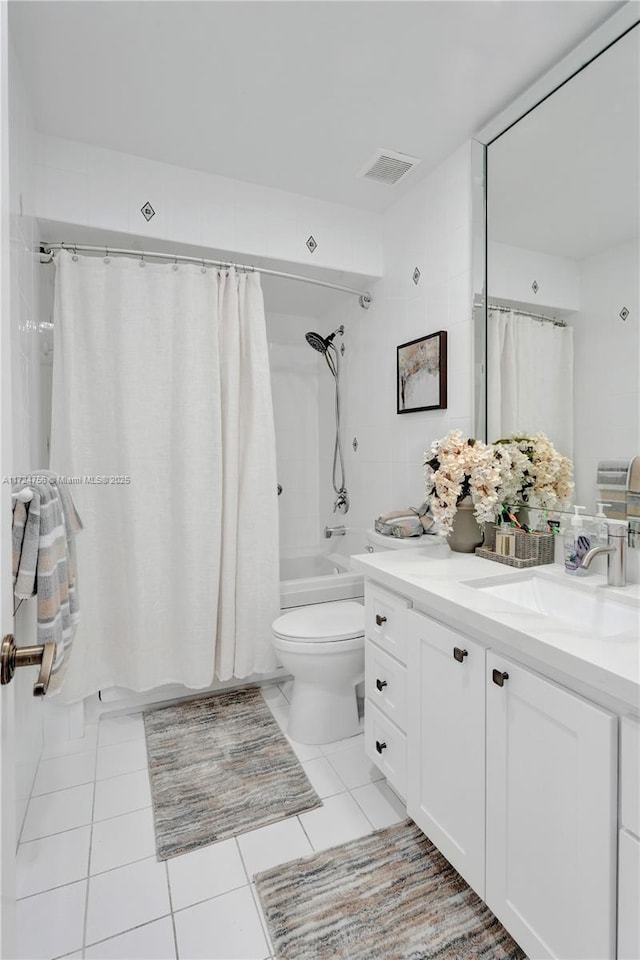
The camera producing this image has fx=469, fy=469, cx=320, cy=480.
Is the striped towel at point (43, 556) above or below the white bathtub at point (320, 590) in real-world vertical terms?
above

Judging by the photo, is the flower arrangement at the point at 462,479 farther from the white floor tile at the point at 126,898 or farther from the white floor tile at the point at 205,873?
the white floor tile at the point at 126,898

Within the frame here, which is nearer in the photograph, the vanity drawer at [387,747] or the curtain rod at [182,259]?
the vanity drawer at [387,747]

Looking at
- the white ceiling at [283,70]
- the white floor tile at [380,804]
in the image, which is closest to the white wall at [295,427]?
the white ceiling at [283,70]

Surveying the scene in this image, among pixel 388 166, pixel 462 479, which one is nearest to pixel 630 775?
pixel 462 479

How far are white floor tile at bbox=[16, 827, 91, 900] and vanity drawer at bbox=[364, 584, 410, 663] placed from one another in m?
1.08

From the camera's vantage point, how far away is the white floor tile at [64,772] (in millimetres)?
1704

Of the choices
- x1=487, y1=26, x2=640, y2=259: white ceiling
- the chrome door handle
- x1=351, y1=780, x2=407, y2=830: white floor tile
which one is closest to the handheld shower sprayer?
x1=487, y1=26, x2=640, y2=259: white ceiling

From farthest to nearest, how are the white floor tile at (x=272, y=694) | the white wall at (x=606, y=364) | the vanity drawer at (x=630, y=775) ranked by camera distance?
1. the white floor tile at (x=272, y=694)
2. the white wall at (x=606, y=364)
3. the vanity drawer at (x=630, y=775)

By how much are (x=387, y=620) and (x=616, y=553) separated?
26.9 inches

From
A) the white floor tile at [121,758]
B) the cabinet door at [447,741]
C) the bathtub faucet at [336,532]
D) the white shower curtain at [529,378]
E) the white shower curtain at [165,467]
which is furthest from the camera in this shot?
the bathtub faucet at [336,532]

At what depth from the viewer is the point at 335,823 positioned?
1.52 metres

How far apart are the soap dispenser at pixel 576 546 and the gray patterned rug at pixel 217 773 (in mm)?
1149

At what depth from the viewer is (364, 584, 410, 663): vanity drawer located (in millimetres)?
1432

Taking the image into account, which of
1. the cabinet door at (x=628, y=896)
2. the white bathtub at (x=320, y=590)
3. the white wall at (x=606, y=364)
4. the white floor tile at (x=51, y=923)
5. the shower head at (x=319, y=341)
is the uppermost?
the shower head at (x=319, y=341)
